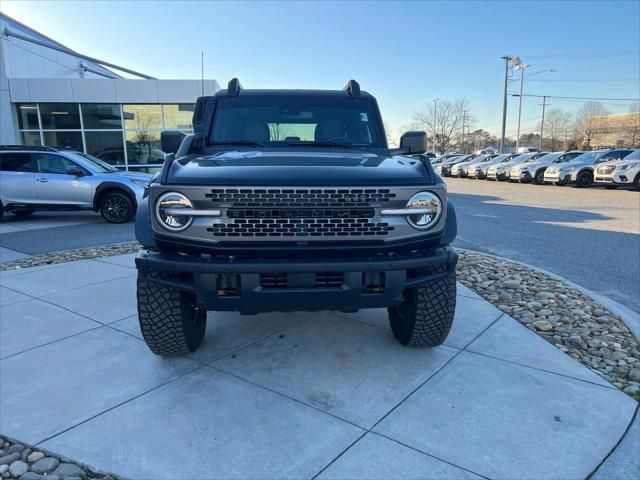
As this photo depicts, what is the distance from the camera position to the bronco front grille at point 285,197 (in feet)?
8.32

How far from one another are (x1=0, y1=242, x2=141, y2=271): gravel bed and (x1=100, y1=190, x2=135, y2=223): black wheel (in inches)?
105

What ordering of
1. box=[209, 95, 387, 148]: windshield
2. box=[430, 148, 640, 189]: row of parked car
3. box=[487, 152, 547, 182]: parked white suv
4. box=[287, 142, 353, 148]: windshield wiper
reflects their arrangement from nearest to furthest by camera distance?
box=[287, 142, 353, 148]: windshield wiper, box=[209, 95, 387, 148]: windshield, box=[430, 148, 640, 189]: row of parked car, box=[487, 152, 547, 182]: parked white suv

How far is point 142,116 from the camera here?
19016 mm

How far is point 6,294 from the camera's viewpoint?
16.4 ft

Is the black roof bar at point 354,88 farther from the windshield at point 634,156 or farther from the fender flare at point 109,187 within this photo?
the windshield at point 634,156

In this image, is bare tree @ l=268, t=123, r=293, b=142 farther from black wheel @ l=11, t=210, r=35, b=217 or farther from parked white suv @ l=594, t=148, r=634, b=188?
parked white suv @ l=594, t=148, r=634, b=188

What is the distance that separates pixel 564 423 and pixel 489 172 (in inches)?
1048

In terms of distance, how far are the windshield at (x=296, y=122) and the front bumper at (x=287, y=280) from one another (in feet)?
5.06

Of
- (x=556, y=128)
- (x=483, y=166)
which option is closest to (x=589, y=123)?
(x=556, y=128)

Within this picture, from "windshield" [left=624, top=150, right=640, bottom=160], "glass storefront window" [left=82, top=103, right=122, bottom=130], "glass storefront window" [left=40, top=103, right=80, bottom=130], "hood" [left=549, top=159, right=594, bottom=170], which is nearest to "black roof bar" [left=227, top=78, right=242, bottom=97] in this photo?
"glass storefront window" [left=82, top=103, right=122, bottom=130]

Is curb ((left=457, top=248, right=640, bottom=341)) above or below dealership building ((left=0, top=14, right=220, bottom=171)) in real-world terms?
below

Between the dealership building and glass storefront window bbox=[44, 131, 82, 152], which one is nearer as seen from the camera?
the dealership building

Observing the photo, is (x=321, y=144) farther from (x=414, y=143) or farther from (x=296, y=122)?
(x=414, y=143)

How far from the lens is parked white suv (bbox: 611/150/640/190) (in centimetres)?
1702
